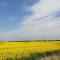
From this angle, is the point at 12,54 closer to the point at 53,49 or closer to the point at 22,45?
the point at 22,45

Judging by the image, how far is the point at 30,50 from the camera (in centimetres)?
406

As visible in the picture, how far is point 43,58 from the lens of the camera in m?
4.35

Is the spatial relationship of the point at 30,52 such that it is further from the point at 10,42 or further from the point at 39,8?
the point at 39,8

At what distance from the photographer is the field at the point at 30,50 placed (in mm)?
3756

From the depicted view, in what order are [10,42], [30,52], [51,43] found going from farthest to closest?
[51,43], [10,42], [30,52]

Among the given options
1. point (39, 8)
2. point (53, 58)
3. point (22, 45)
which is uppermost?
point (39, 8)

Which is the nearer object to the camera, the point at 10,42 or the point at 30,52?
the point at 30,52

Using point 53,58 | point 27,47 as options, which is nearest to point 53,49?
point 53,58

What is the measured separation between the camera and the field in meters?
3.76

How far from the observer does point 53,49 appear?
14.8ft

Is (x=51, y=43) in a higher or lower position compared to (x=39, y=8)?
lower

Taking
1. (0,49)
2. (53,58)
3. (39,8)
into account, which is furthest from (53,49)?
(0,49)

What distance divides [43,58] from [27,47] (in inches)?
18.0

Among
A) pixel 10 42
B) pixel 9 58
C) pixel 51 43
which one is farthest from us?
pixel 51 43
